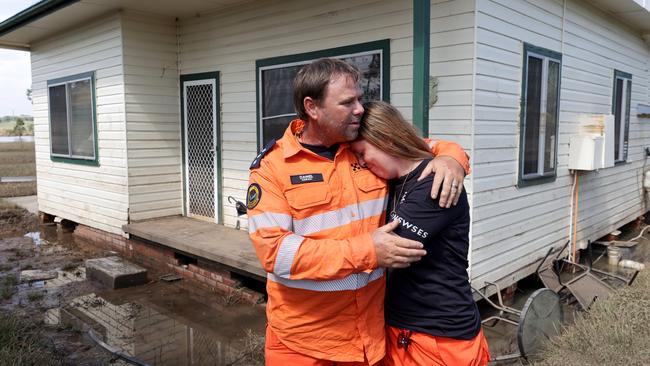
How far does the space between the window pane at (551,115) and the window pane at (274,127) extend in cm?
282

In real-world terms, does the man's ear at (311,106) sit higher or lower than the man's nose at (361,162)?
higher

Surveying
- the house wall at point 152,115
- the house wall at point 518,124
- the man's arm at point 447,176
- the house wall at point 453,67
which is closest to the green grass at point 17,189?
the house wall at point 152,115

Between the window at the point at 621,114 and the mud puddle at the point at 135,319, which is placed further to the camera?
the window at the point at 621,114

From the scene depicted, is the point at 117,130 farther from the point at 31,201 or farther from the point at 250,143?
the point at 31,201

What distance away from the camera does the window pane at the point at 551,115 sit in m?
5.55

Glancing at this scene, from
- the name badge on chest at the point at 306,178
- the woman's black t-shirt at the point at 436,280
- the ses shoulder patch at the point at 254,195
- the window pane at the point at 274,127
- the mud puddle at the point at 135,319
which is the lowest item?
the mud puddle at the point at 135,319

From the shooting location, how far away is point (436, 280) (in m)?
1.85

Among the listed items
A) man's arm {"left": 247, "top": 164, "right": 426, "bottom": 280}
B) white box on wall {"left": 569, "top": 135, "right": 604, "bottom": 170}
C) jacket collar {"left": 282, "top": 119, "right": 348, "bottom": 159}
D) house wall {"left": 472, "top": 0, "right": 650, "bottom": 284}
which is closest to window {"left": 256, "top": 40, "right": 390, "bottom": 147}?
house wall {"left": 472, "top": 0, "right": 650, "bottom": 284}

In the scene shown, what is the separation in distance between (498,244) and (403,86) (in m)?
1.74

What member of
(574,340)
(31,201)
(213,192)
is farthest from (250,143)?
(31,201)

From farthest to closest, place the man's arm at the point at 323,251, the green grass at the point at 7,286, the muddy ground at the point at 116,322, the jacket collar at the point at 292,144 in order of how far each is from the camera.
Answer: the green grass at the point at 7,286 → the muddy ground at the point at 116,322 → the jacket collar at the point at 292,144 → the man's arm at the point at 323,251

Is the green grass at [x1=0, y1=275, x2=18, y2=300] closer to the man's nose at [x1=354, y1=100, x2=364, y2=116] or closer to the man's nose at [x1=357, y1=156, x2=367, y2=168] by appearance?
the man's nose at [x1=357, y1=156, x2=367, y2=168]

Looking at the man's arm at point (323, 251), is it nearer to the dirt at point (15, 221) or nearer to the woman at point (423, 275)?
the woman at point (423, 275)

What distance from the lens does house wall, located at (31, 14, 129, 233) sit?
693cm
